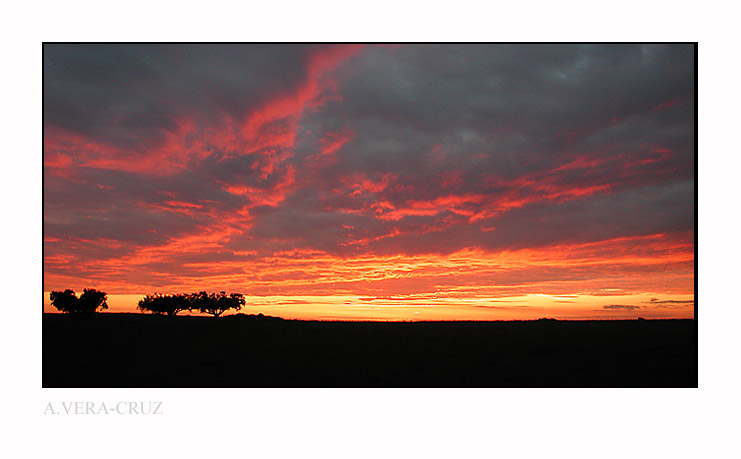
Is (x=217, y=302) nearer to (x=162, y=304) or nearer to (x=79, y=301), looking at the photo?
(x=162, y=304)

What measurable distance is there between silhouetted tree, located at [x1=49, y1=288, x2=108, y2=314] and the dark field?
0.62 meters

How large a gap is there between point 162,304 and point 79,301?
6761 mm

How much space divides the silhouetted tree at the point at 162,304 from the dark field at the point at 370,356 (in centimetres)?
126

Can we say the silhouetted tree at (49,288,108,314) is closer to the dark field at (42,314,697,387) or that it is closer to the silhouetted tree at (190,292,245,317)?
the dark field at (42,314,697,387)

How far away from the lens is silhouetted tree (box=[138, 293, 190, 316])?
15.9 metres

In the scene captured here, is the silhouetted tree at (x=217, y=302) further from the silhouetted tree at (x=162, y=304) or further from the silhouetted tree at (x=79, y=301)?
the silhouetted tree at (x=79, y=301)

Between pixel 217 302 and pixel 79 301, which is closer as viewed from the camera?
pixel 79 301

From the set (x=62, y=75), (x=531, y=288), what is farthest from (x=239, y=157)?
(x=531, y=288)

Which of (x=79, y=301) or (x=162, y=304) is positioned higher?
(x=79, y=301)

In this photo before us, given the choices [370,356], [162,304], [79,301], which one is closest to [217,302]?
[162,304]

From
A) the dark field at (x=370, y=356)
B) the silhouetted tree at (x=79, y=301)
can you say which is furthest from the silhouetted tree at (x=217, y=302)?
the silhouetted tree at (x=79, y=301)

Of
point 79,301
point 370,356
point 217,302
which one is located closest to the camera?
point 370,356

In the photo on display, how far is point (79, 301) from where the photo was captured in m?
14.0
